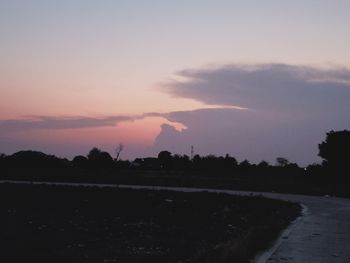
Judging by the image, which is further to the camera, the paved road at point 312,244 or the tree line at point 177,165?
the tree line at point 177,165

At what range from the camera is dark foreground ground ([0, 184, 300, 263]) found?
56.0 feet

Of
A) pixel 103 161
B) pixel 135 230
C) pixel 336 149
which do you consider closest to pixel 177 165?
pixel 103 161

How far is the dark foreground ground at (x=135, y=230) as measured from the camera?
17.1 meters

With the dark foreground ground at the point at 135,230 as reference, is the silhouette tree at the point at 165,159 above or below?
above

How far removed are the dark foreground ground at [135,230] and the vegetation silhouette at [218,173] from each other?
2945 cm

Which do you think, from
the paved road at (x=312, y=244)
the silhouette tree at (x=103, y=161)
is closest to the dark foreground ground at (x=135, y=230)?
the paved road at (x=312, y=244)

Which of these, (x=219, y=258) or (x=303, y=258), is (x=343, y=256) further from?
(x=219, y=258)

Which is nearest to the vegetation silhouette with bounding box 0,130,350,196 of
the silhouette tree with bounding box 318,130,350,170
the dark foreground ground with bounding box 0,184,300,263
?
the silhouette tree with bounding box 318,130,350,170

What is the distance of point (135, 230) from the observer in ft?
87.1

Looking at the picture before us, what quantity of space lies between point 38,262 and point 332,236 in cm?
1078

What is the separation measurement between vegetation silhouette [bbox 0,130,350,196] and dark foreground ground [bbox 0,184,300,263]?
29447mm

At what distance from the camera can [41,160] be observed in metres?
134

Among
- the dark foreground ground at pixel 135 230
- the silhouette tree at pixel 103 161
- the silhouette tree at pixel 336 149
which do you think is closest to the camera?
the dark foreground ground at pixel 135 230

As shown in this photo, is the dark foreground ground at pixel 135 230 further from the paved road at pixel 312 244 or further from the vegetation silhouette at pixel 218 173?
the vegetation silhouette at pixel 218 173
